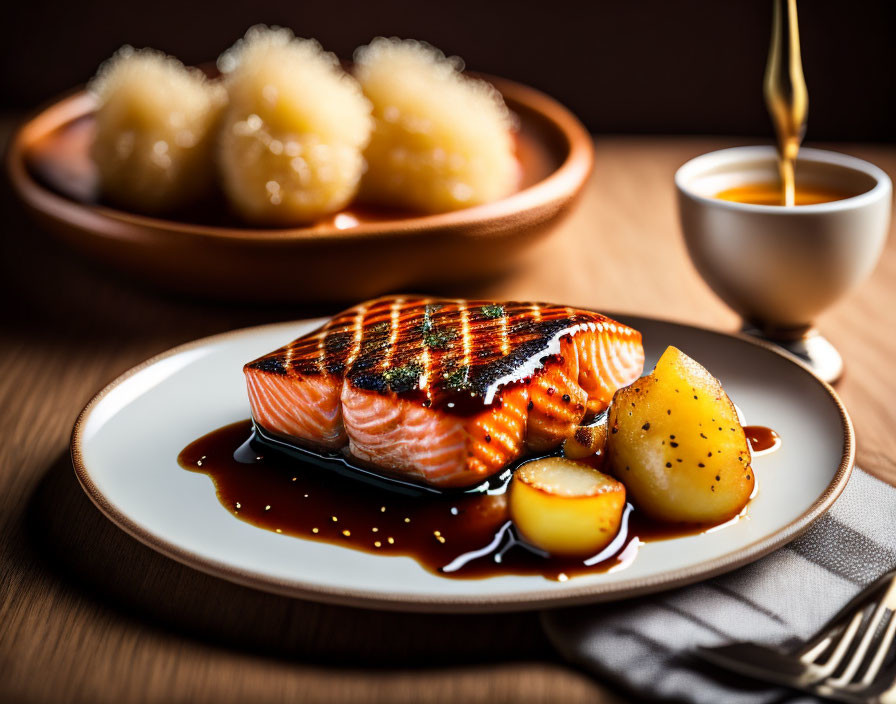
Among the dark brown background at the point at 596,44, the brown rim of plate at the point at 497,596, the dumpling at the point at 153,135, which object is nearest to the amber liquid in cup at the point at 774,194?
the brown rim of plate at the point at 497,596

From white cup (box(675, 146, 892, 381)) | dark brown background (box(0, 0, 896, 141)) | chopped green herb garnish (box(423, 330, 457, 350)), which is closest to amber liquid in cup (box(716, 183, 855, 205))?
white cup (box(675, 146, 892, 381))

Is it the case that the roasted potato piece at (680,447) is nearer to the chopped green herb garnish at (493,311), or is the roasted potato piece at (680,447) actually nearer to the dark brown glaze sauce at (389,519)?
the dark brown glaze sauce at (389,519)

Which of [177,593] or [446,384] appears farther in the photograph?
[446,384]

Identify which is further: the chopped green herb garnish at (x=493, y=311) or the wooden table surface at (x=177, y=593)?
the chopped green herb garnish at (x=493, y=311)

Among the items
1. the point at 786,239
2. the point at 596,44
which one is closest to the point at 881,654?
the point at 786,239

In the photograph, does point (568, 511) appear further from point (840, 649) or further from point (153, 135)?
point (153, 135)

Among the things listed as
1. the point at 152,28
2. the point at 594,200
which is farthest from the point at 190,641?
the point at 152,28
